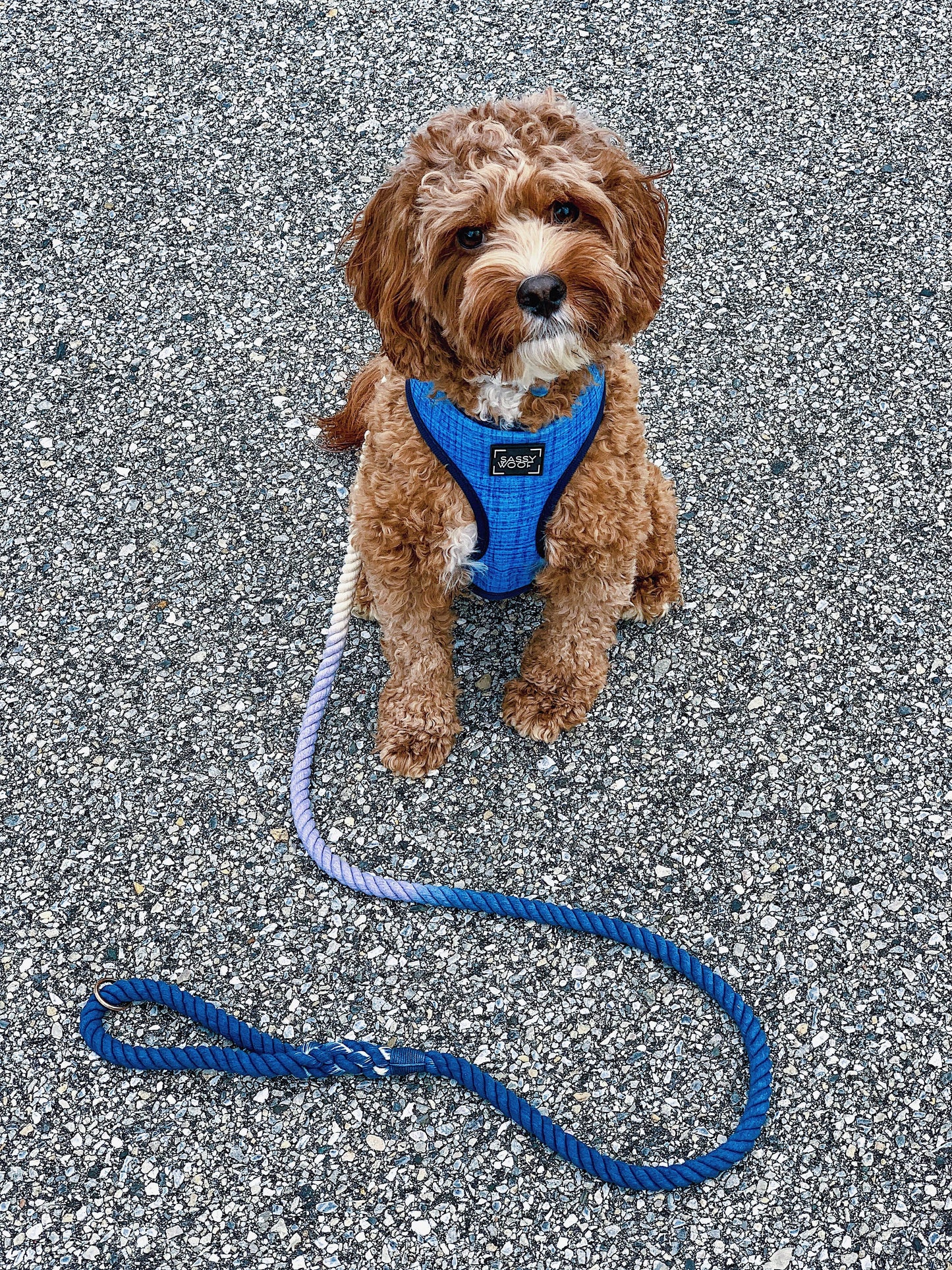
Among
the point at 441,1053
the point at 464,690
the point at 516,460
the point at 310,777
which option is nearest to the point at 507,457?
the point at 516,460

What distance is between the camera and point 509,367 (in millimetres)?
2740

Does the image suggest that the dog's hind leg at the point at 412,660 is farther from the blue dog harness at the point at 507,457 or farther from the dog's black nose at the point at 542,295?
the dog's black nose at the point at 542,295

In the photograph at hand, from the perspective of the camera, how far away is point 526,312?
2588 millimetres

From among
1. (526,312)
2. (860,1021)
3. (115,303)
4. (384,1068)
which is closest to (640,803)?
(860,1021)

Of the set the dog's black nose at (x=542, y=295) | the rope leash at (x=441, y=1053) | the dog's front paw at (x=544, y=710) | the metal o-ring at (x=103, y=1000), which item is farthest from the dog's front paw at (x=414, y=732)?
the dog's black nose at (x=542, y=295)

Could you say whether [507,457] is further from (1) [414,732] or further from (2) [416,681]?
(1) [414,732]

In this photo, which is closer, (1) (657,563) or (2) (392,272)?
(2) (392,272)

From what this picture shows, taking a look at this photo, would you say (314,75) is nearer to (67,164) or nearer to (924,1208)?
(67,164)

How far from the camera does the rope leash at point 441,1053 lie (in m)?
3.09

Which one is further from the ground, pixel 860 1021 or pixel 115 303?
pixel 115 303

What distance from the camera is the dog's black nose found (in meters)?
2.54

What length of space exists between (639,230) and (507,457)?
637 millimetres

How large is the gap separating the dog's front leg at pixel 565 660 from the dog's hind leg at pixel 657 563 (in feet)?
0.63

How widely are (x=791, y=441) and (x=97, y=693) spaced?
2.71 metres
